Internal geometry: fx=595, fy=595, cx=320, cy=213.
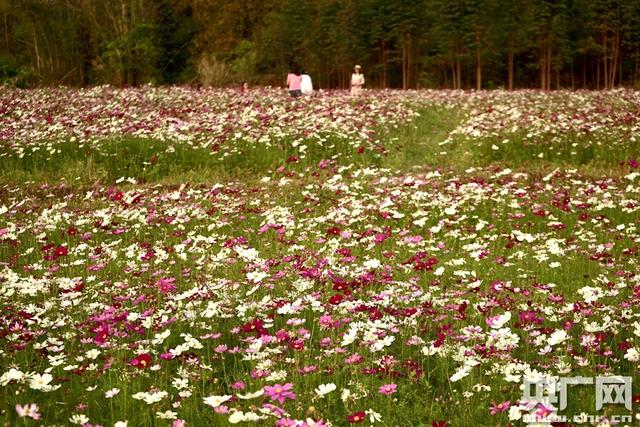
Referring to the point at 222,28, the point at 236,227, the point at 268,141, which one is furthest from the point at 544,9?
the point at 236,227

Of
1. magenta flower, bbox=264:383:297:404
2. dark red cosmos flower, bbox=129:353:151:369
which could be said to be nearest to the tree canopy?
dark red cosmos flower, bbox=129:353:151:369

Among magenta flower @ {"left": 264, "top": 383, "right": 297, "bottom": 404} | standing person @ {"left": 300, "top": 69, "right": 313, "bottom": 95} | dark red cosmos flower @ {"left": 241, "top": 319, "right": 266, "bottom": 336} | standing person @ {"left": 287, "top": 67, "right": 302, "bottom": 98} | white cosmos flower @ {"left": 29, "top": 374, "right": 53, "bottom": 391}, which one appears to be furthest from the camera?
standing person @ {"left": 300, "top": 69, "right": 313, "bottom": 95}

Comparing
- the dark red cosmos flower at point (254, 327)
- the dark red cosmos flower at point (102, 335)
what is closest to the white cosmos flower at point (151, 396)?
the dark red cosmos flower at point (102, 335)

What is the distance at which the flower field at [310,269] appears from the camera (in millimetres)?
3432

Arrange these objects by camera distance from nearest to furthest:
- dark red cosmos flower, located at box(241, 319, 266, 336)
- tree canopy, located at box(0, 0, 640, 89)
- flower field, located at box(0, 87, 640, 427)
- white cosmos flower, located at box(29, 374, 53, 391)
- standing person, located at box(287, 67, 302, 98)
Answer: white cosmos flower, located at box(29, 374, 53, 391) < flower field, located at box(0, 87, 640, 427) < dark red cosmos flower, located at box(241, 319, 266, 336) < standing person, located at box(287, 67, 302, 98) < tree canopy, located at box(0, 0, 640, 89)

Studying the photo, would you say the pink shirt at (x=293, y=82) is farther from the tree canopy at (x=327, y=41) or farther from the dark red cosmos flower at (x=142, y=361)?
the dark red cosmos flower at (x=142, y=361)

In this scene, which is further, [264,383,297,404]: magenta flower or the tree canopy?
the tree canopy

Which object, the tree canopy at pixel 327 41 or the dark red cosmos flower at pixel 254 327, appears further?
the tree canopy at pixel 327 41

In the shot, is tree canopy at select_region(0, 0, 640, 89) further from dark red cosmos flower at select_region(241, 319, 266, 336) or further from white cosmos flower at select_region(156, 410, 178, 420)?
white cosmos flower at select_region(156, 410, 178, 420)

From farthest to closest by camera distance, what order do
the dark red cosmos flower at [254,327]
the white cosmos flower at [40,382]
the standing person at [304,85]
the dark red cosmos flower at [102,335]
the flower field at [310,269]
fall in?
the standing person at [304,85], the dark red cosmos flower at [254,327], the dark red cosmos flower at [102,335], the flower field at [310,269], the white cosmos flower at [40,382]

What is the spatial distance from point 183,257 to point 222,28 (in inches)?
2498

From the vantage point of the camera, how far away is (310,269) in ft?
16.6

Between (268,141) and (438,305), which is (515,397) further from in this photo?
(268,141)

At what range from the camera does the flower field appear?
11.3 feet
